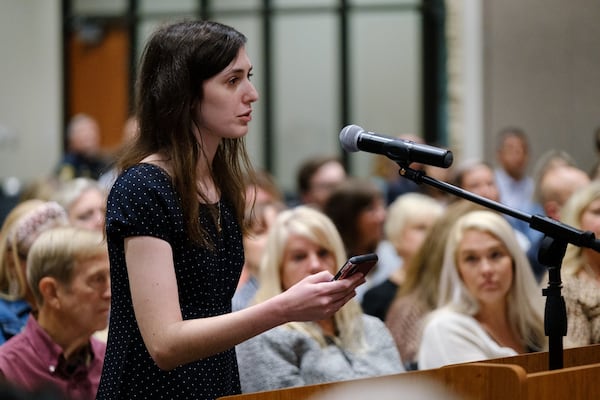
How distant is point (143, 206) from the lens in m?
2.43

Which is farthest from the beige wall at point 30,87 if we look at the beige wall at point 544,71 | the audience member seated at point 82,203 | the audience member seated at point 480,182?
the audience member seated at point 82,203

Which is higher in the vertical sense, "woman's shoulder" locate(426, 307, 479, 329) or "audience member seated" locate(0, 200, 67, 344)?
"audience member seated" locate(0, 200, 67, 344)

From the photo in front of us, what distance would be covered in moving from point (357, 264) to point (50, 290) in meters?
A: 1.65

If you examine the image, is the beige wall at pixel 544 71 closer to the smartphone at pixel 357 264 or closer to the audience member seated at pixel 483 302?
the audience member seated at pixel 483 302

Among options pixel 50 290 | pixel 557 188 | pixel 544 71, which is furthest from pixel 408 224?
pixel 544 71

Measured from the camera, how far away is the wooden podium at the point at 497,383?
2.18 m

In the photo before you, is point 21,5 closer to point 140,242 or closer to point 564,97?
point 564,97

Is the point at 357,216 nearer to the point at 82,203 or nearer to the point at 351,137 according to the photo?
the point at 82,203

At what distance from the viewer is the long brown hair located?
251 centimetres

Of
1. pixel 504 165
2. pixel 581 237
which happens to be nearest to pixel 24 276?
pixel 581 237

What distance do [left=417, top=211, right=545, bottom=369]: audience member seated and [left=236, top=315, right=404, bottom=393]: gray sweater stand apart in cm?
19

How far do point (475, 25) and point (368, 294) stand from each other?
638cm

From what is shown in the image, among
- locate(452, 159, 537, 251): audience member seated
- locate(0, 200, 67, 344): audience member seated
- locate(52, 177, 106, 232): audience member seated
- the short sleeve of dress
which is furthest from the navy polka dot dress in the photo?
locate(452, 159, 537, 251): audience member seated

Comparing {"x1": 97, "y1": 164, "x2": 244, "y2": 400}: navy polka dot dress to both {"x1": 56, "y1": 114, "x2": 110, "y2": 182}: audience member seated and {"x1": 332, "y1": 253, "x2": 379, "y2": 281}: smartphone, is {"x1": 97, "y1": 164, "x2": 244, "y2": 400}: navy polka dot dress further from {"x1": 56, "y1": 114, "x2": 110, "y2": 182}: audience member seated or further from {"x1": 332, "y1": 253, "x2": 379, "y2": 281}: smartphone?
{"x1": 56, "y1": 114, "x2": 110, "y2": 182}: audience member seated
